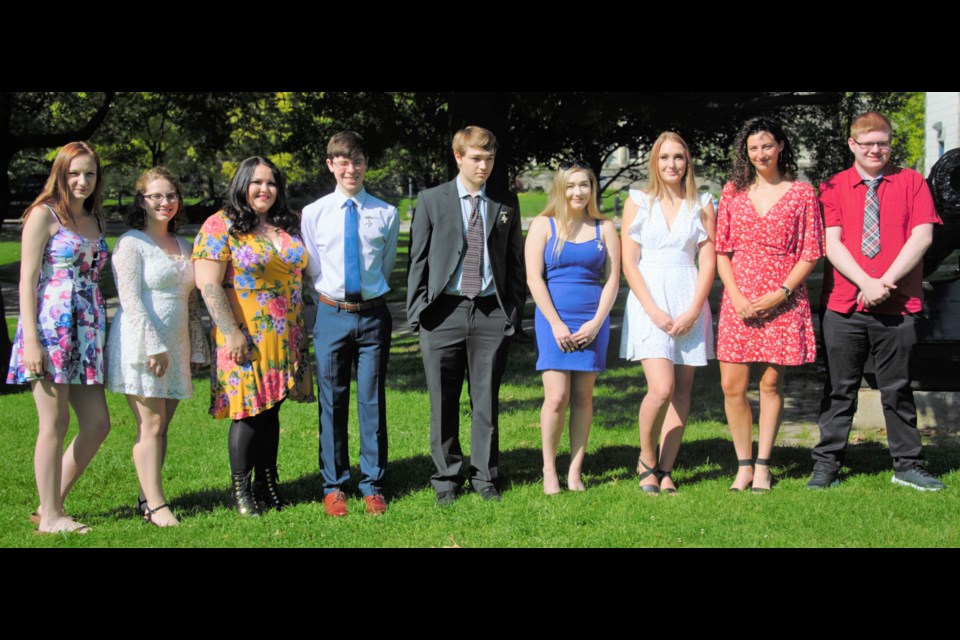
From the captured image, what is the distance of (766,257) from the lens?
5.60 m

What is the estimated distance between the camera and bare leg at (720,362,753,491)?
5785 mm

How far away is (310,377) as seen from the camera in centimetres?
566

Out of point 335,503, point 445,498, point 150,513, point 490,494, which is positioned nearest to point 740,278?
point 490,494

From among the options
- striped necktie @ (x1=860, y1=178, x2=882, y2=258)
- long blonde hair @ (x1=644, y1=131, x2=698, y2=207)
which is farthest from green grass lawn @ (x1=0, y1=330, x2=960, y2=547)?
long blonde hair @ (x1=644, y1=131, x2=698, y2=207)

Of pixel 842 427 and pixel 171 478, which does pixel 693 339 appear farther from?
pixel 171 478

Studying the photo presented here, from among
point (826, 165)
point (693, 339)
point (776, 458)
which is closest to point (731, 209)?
point (693, 339)

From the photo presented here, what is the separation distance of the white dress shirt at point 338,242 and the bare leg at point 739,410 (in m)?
2.18

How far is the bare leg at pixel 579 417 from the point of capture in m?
5.80

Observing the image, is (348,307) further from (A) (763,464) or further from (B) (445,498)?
(A) (763,464)

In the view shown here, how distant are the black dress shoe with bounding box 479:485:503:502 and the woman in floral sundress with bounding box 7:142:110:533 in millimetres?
2227

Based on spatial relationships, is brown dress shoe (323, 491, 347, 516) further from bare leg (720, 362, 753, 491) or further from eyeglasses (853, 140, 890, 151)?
eyeglasses (853, 140, 890, 151)

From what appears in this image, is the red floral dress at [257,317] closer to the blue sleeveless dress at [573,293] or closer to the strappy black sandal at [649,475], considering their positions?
the blue sleeveless dress at [573,293]

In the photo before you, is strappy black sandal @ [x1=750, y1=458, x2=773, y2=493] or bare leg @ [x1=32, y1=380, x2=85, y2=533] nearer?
bare leg @ [x1=32, y1=380, x2=85, y2=533]

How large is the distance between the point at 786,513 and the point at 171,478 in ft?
13.2
